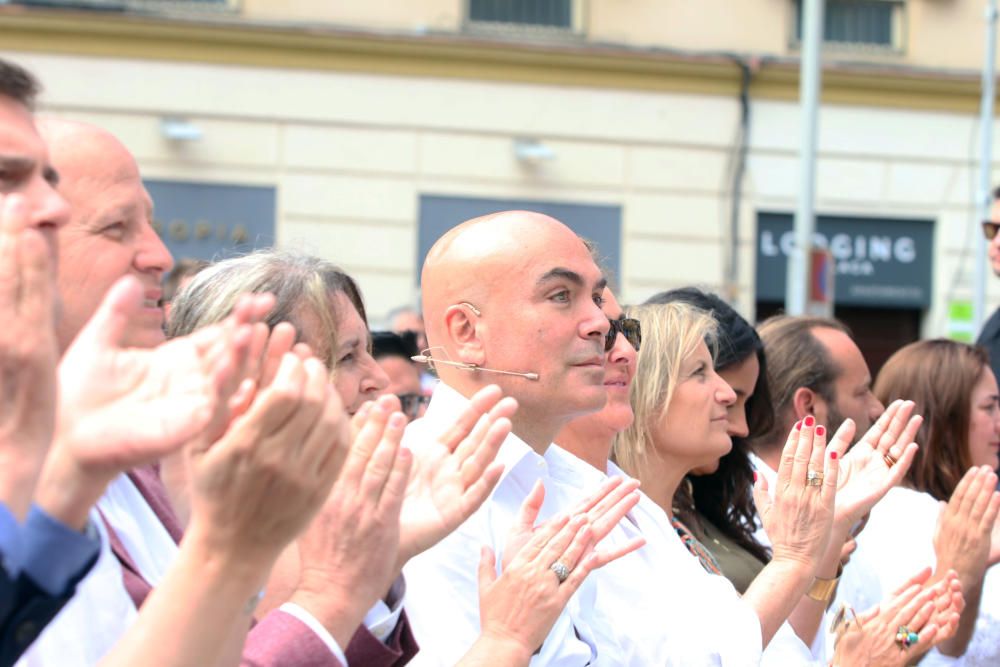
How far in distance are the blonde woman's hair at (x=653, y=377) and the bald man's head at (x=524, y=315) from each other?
0.72 m

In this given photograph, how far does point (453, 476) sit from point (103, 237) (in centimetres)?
69

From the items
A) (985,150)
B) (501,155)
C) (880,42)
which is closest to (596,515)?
(501,155)

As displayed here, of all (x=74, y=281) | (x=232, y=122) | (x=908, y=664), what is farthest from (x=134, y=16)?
(x=74, y=281)

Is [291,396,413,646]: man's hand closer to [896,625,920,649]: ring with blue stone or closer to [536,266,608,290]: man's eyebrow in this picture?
[536,266,608,290]: man's eyebrow

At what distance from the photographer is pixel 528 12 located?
13789 millimetres

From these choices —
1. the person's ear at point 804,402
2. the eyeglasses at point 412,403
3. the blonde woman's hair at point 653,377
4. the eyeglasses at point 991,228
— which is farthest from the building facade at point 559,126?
the blonde woman's hair at point 653,377

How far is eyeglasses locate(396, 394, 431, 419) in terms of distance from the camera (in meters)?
5.71

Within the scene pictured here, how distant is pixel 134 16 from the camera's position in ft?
41.5

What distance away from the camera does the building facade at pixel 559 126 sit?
42.0ft

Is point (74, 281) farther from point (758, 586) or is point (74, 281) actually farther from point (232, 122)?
point (232, 122)

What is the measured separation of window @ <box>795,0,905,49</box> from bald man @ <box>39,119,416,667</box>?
12775 mm

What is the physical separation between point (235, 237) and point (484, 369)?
980 centimetres

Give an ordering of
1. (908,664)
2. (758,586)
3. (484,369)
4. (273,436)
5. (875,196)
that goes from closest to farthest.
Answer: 1. (273,436)
2. (484,369)
3. (758,586)
4. (908,664)
5. (875,196)

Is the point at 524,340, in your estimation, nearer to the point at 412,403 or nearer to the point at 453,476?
the point at 453,476
